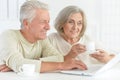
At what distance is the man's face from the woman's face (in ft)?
1.64

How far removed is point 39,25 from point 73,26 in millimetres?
530

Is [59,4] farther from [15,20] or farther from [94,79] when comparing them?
[94,79]

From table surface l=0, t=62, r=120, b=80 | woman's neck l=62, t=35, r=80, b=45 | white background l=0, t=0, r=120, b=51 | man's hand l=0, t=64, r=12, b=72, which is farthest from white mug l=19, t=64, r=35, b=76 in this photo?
white background l=0, t=0, r=120, b=51

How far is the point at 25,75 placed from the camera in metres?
1.47

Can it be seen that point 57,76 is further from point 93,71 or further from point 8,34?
point 8,34

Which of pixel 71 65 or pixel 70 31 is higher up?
pixel 70 31

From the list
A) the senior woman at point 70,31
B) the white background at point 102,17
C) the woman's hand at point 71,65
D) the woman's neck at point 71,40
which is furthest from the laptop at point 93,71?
the white background at point 102,17

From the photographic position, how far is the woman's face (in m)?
2.22

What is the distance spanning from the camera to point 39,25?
5.74 ft

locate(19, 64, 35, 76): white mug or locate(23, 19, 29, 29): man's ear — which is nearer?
locate(19, 64, 35, 76): white mug

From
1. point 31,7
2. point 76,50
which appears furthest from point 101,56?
point 31,7

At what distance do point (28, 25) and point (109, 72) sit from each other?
0.59 metres

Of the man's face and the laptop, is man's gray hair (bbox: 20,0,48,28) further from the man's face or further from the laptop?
the laptop

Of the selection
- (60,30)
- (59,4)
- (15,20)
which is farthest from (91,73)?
(59,4)
